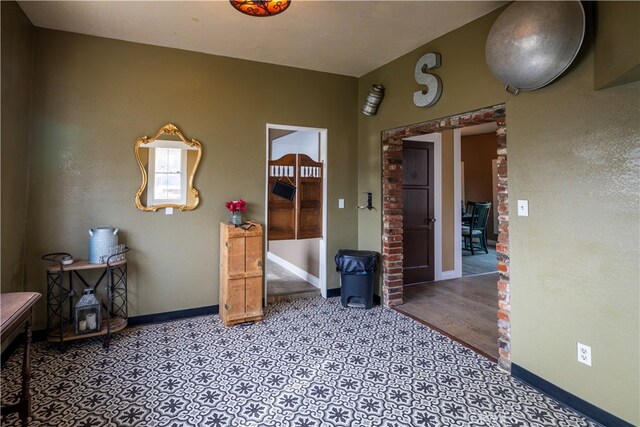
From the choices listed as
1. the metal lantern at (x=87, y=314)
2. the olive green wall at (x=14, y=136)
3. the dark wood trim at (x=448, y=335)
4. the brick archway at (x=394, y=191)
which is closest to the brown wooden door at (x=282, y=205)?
the brick archway at (x=394, y=191)

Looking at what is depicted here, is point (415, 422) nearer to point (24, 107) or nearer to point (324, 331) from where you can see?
point (324, 331)

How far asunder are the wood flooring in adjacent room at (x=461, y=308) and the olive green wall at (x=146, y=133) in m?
2.31

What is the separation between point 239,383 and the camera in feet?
8.07

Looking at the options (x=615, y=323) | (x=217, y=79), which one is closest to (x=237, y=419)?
(x=615, y=323)

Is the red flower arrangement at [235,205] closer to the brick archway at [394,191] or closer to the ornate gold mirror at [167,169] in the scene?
the ornate gold mirror at [167,169]

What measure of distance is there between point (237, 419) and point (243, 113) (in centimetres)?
310

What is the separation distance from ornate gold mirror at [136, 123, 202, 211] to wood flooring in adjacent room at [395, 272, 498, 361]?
284 centimetres

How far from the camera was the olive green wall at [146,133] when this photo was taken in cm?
319

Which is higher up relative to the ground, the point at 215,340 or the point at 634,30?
the point at 634,30

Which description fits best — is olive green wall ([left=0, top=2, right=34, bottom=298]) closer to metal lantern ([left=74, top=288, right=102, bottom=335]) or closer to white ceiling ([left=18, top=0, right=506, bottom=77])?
white ceiling ([left=18, top=0, right=506, bottom=77])

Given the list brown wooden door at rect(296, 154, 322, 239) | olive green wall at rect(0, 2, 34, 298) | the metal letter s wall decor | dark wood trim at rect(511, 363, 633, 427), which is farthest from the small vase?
dark wood trim at rect(511, 363, 633, 427)

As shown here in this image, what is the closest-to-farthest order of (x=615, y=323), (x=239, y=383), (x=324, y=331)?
1. (x=615, y=323)
2. (x=239, y=383)
3. (x=324, y=331)

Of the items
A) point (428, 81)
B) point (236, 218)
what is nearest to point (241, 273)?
point (236, 218)

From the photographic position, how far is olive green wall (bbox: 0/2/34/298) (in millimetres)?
2643
